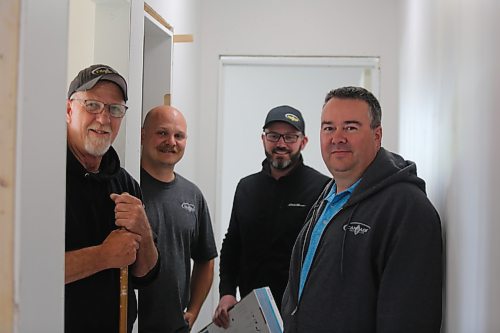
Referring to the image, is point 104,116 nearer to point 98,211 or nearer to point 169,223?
point 98,211

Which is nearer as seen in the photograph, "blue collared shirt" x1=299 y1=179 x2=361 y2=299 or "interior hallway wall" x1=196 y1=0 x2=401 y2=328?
"blue collared shirt" x1=299 y1=179 x2=361 y2=299

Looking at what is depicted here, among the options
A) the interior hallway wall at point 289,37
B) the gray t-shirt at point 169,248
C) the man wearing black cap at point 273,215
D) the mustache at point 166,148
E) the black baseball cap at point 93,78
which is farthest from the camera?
the interior hallway wall at point 289,37

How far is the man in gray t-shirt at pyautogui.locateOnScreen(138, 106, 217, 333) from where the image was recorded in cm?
248

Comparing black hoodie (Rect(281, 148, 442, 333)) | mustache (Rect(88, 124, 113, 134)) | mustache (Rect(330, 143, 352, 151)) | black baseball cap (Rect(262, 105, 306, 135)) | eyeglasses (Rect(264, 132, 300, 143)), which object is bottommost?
black hoodie (Rect(281, 148, 442, 333))

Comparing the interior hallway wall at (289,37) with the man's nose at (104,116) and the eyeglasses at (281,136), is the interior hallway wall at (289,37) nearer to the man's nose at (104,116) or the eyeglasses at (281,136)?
the eyeglasses at (281,136)

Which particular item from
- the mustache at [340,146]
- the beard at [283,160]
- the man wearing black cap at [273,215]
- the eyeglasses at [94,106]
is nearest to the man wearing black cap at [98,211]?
the eyeglasses at [94,106]

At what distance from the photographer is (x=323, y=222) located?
184 centimetres

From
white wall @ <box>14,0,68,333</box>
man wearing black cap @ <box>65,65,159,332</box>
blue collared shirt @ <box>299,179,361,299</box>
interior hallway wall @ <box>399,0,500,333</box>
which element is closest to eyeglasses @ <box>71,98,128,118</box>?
man wearing black cap @ <box>65,65,159,332</box>

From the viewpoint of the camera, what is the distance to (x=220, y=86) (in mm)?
4105

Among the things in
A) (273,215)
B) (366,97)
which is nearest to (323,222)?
(366,97)

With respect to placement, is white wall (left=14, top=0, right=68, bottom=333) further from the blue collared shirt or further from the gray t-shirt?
the gray t-shirt

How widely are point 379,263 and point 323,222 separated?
323 millimetres

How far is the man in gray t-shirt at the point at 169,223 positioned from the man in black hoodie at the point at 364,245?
753 mm

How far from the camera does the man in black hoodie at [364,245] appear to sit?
4.87 ft
